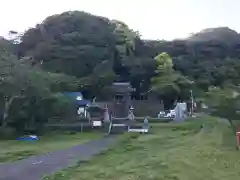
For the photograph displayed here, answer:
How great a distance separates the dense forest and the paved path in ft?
40.7

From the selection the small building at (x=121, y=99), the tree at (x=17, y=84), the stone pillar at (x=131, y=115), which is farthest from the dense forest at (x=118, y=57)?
the tree at (x=17, y=84)

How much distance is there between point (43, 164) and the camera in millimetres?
9422

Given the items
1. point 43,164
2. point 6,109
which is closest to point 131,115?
point 6,109

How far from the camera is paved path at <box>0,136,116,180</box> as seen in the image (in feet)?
26.5

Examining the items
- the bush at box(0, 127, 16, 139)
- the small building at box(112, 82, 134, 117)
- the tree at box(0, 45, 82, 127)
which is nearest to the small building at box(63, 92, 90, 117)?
the small building at box(112, 82, 134, 117)

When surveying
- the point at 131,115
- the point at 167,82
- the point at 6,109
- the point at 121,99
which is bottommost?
the point at 131,115

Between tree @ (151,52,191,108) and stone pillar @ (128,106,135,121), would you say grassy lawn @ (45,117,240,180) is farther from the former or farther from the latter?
tree @ (151,52,191,108)

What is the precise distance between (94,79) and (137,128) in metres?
8.66

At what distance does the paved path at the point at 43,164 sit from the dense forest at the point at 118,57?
12409mm

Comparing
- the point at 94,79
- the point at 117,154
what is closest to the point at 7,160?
the point at 117,154

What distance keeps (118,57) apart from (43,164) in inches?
904

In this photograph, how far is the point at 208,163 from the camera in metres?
8.98

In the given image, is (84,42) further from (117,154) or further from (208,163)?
(208,163)

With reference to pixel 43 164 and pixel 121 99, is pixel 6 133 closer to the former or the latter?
pixel 43 164
